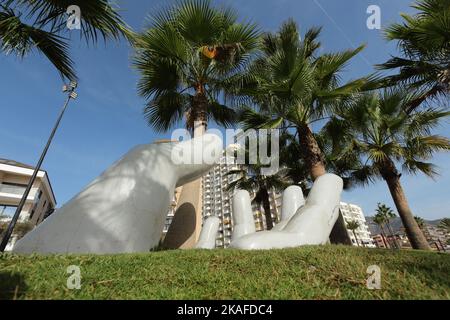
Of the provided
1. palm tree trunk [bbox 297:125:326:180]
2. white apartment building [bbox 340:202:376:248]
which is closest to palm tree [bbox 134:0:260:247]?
palm tree trunk [bbox 297:125:326:180]

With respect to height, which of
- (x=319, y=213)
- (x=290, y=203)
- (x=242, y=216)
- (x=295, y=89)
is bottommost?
(x=319, y=213)

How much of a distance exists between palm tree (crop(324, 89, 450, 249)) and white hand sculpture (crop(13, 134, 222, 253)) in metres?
5.10

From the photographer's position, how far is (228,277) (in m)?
2.23

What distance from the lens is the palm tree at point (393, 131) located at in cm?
730

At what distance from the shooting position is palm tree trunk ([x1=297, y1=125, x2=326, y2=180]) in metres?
6.56

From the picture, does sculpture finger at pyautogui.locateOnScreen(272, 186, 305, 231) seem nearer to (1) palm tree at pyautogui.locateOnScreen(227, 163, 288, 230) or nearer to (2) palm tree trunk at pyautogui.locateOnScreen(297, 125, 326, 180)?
(2) palm tree trunk at pyautogui.locateOnScreen(297, 125, 326, 180)

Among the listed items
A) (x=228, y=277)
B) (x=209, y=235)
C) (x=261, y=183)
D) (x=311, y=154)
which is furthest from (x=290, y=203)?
(x=261, y=183)

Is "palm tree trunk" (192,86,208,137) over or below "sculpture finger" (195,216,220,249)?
over

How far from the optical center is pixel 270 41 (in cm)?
817

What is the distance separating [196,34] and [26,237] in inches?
218

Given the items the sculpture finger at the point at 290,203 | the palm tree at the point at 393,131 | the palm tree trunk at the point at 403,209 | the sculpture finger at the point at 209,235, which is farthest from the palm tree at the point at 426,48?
the sculpture finger at the point at 209,235

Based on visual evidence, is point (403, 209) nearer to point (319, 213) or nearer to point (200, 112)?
point (319, 213)
